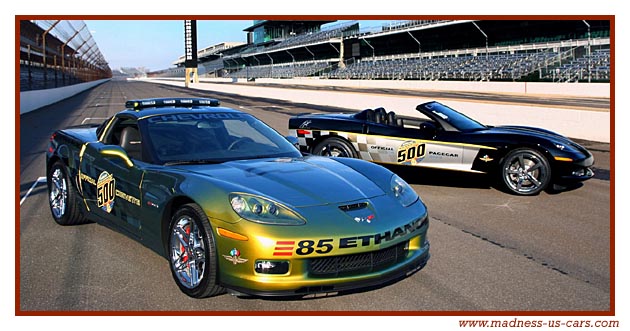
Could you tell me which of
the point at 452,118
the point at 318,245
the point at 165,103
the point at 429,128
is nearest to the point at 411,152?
the point at 429,128

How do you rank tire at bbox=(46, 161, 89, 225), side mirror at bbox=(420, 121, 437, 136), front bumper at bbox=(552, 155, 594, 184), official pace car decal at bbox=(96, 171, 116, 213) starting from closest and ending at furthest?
official pace car decal at bbox=(96, 171, 116, 213), tire at bbox=(46, 161, 89, 225), front bumper at bbox=(552, 155, 594, 184), side mirror at bbox=(420, 121, 437, 136)

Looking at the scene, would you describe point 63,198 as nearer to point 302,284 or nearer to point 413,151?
point 302,284

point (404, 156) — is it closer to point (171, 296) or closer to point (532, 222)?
point (532, 222)

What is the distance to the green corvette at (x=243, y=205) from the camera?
3.80m

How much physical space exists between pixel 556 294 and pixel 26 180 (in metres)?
7.80

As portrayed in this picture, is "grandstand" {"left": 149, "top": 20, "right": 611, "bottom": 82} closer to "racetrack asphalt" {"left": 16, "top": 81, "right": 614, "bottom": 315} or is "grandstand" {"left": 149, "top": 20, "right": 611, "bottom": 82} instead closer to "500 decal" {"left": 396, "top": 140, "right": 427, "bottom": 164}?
"500 decal" {"left": 396, "top": 140, "right": 427, "bottom": 164}

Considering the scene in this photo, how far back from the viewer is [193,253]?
4172 millimetres

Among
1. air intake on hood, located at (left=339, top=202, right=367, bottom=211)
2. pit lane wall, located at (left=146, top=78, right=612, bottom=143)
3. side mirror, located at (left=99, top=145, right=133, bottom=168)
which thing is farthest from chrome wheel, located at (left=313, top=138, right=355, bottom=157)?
pit lane wall, located at (left=146, top=78, right=612, bottom=143)

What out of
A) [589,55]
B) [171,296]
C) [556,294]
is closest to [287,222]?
[171,296]

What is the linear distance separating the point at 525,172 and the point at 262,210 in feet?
16.9

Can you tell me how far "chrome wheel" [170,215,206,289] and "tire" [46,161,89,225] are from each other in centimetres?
205

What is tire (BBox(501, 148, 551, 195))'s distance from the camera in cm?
793

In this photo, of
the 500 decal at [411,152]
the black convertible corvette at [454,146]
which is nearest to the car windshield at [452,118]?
the black convertible corvette at [454,146]

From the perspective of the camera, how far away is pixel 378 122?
9.01 metres
